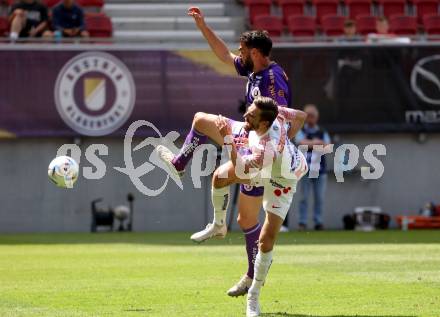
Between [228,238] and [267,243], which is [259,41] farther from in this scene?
[228,238]

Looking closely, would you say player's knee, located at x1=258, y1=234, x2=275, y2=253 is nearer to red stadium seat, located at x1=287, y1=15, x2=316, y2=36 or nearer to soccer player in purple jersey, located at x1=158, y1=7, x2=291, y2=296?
soccer player in purple jersey, located at x1=158, y1=7, x2=291, y2=296

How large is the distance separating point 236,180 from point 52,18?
1391cm

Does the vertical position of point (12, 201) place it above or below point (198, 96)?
below

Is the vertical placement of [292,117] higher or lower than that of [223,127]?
higher

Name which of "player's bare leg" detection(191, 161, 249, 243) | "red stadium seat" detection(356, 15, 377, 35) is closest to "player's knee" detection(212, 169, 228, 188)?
"player's bare leg" detection(191, 161, 249, 243)

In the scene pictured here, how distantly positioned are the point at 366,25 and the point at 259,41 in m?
15.1

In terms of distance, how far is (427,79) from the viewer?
22641mm

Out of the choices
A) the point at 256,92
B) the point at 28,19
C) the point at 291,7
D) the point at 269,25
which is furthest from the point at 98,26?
the point at 256,92

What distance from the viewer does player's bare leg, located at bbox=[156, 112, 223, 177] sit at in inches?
406

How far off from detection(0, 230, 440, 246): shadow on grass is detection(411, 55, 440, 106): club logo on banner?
10.0ft

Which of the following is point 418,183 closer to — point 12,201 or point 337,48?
point 337,48

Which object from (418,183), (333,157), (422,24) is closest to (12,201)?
(333,157)

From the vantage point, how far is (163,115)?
22.3m

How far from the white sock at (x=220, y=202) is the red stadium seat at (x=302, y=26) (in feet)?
48.6
